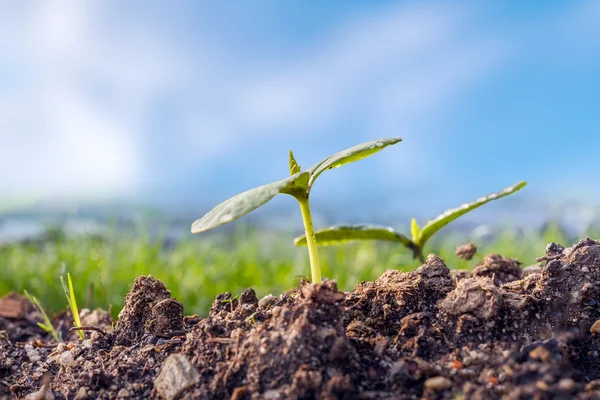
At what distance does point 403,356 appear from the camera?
1.34 metres

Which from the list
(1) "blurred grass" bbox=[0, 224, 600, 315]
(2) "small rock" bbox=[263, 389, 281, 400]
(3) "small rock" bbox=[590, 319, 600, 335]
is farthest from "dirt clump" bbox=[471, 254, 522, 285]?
(2) "small rock" bbox=[263, 389, 281, 400]

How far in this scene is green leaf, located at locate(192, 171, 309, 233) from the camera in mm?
1268

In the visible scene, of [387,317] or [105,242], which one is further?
[105,242]

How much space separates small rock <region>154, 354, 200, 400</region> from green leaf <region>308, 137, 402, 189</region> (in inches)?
21.5

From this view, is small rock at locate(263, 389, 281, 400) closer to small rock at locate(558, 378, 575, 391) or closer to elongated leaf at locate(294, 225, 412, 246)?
small rock at locate(558, 378, 575, 391)

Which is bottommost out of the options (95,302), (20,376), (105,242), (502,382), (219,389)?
(502,382)

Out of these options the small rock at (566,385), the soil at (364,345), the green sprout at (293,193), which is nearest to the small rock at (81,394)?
the soil at (364,345)

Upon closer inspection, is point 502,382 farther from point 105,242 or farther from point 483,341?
point 105,242

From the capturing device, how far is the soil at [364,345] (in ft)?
4.00

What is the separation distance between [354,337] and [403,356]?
0.13 m

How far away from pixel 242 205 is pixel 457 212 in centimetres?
99

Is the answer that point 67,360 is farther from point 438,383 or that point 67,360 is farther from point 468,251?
point 468,251

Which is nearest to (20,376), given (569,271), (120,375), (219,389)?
(120,375)

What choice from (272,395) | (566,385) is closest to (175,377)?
(272,395)
